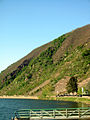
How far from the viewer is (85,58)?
546 ft

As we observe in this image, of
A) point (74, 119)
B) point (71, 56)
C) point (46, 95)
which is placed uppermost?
point (71, 56)

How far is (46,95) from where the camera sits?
138875mm

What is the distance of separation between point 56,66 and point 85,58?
35.7 metres

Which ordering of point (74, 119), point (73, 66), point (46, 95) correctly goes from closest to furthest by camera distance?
point (74, 119), point (46, 95), point (73, 66)

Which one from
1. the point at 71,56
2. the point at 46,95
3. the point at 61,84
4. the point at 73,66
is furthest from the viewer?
the point at 71,56

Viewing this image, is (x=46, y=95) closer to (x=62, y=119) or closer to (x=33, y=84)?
(x=33, y=84)

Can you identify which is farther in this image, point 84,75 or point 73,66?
point 73,66

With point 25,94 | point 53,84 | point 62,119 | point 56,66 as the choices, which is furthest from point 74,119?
point 56,66

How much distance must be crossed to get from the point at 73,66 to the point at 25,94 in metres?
47.8

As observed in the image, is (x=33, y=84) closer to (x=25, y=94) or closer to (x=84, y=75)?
(x=25, y=94)

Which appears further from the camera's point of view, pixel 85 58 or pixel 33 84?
pixel 33 84

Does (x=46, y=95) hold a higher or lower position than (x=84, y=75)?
lower

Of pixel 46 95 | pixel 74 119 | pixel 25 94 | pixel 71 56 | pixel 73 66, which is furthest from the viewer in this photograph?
pixel 71 56

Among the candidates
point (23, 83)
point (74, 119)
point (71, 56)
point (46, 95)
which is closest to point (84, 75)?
point (46, 95)
